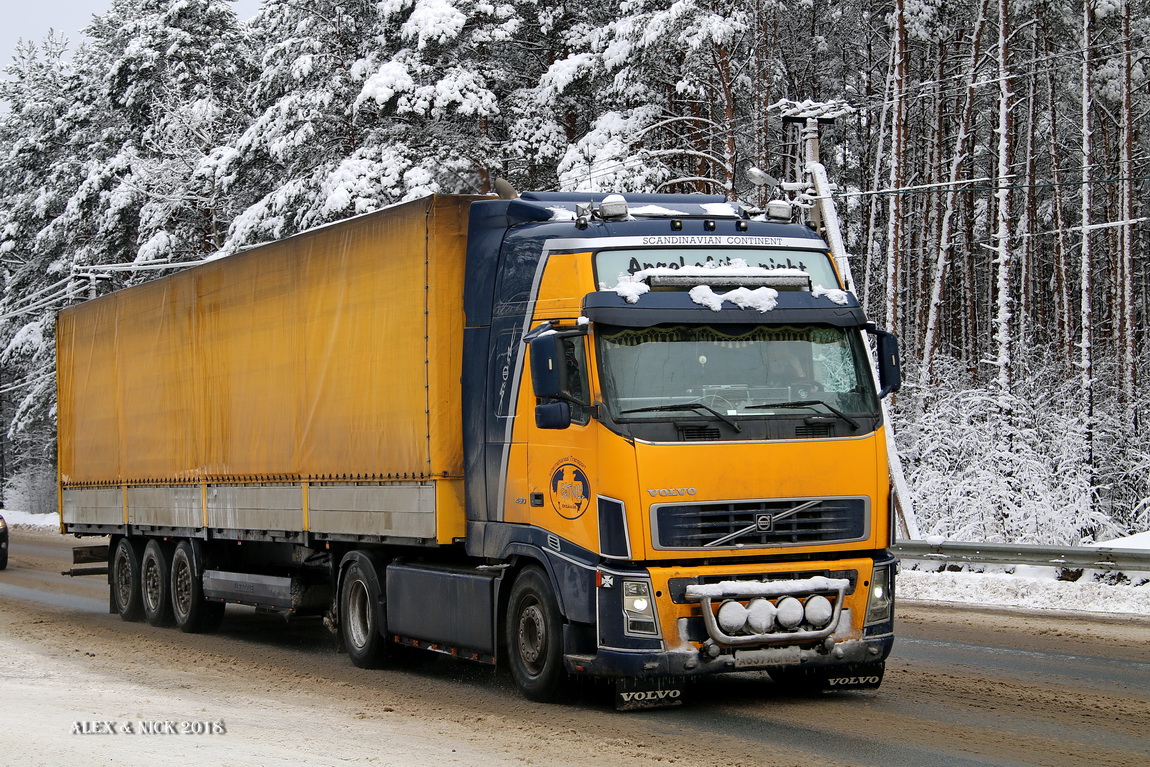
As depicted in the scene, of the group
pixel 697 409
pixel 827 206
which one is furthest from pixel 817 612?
pixel 827 206

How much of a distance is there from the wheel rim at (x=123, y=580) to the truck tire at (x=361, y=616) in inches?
244

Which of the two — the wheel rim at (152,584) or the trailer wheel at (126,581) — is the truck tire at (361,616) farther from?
the trailer wheel at (126,581)

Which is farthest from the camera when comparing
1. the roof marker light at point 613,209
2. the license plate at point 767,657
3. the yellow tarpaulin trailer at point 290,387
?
the yellow tarpaulin trailer at point 290,387

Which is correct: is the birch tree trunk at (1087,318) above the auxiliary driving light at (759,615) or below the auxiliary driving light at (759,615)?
above

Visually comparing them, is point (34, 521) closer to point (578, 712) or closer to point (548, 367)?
point (578, 712)

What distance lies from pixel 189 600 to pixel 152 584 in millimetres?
1507

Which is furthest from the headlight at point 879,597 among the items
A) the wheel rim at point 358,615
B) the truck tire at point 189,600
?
the truck tire at point 189,600

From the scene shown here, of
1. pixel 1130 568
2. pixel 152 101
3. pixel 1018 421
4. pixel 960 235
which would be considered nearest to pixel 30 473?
pixel 152 101

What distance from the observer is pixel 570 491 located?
9.57 m

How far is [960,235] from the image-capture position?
4316 cm

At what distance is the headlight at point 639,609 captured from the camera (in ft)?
29.9

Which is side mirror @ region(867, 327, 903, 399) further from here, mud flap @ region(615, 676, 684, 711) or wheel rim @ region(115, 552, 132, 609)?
wheel rim @ region(115, 552, 132, 609)

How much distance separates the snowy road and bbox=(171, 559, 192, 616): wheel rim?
1904mm

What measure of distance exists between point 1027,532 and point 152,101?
111ft
